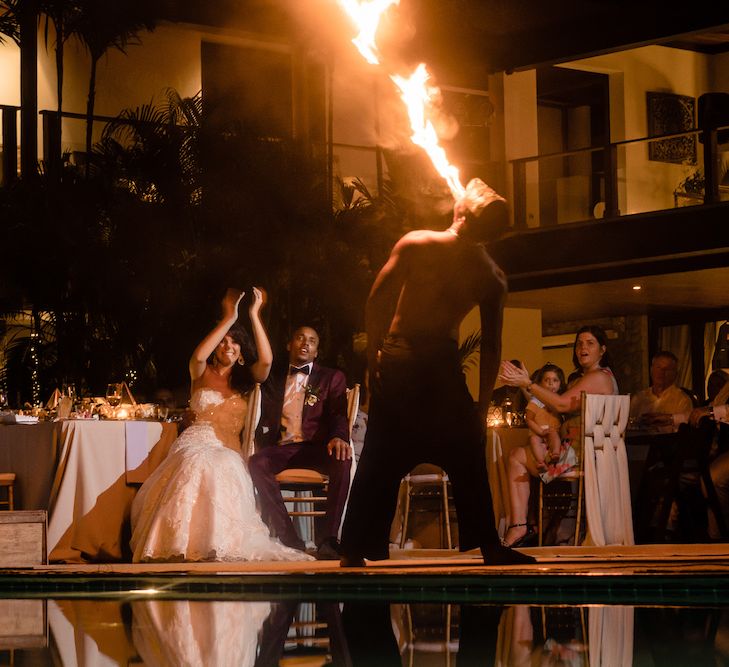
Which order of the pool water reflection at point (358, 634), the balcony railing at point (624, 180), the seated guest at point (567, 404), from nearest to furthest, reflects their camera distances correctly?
the pool water reflection at point (358, 634) < the seated guest at point (567, 404) < the balcony railing at point (624, 180)

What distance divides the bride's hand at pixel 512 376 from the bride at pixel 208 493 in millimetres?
1371

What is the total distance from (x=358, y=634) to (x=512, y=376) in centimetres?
434

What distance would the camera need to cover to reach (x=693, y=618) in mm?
5293

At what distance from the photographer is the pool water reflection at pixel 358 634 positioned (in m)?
4.09

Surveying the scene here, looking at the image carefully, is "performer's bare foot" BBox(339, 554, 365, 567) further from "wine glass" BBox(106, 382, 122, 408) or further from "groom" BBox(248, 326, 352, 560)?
"wine glass" BBox(106, 382, 122, 408)

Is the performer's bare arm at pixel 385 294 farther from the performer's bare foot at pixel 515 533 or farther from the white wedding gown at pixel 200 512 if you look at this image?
the performer's bare foot at pixel 515 533

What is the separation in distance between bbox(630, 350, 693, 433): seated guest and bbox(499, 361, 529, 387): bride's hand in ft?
5.29

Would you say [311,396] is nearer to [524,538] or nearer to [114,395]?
[114,395]

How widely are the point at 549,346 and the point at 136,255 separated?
32.1ft

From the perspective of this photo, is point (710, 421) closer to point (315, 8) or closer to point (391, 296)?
point (391, 296)

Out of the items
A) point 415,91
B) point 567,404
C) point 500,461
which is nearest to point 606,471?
point 567,404

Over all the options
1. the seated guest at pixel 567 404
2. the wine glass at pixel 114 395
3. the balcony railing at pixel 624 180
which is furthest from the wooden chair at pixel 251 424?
the balcony railing at pixel 624 180

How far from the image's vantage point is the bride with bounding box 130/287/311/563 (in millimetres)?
8422

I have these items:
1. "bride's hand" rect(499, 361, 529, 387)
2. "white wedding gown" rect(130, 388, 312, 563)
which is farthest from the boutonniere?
"bride's hand" rect(499, 361, 529, 387)
